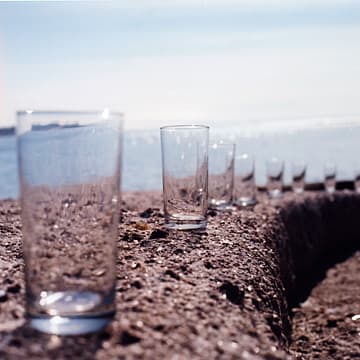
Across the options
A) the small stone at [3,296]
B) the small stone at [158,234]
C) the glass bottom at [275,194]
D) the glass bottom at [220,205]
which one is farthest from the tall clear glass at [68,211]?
the glass bottom at [275,194]

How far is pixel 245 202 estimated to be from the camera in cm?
461

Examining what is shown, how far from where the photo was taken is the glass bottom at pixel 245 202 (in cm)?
449

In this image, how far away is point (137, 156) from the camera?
46.0 feet

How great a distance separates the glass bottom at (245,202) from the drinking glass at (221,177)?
401 millimetres

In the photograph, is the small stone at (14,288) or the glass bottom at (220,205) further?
the glass bottom at (220,205)

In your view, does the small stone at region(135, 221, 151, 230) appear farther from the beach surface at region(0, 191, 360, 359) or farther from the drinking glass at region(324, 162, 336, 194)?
the drinking glass at region(324, 162, 336, 194)

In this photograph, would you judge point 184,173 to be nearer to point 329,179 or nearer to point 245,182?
point 245,182

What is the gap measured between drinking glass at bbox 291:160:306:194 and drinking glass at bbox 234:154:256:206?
4.82ft

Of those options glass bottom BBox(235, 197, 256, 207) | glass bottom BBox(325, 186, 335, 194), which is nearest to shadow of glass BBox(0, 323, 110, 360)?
glass bottom BBox(235, 197, 256, 207)

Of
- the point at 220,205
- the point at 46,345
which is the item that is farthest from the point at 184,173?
the point at 46,345

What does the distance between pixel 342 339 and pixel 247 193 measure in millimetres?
1753

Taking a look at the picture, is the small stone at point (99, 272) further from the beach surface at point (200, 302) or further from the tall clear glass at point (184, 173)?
the tall clear glass at point (184, 173)

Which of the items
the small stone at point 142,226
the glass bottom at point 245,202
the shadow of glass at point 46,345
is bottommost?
the glass bottom at point 245,202

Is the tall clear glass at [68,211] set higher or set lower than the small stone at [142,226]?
higher
